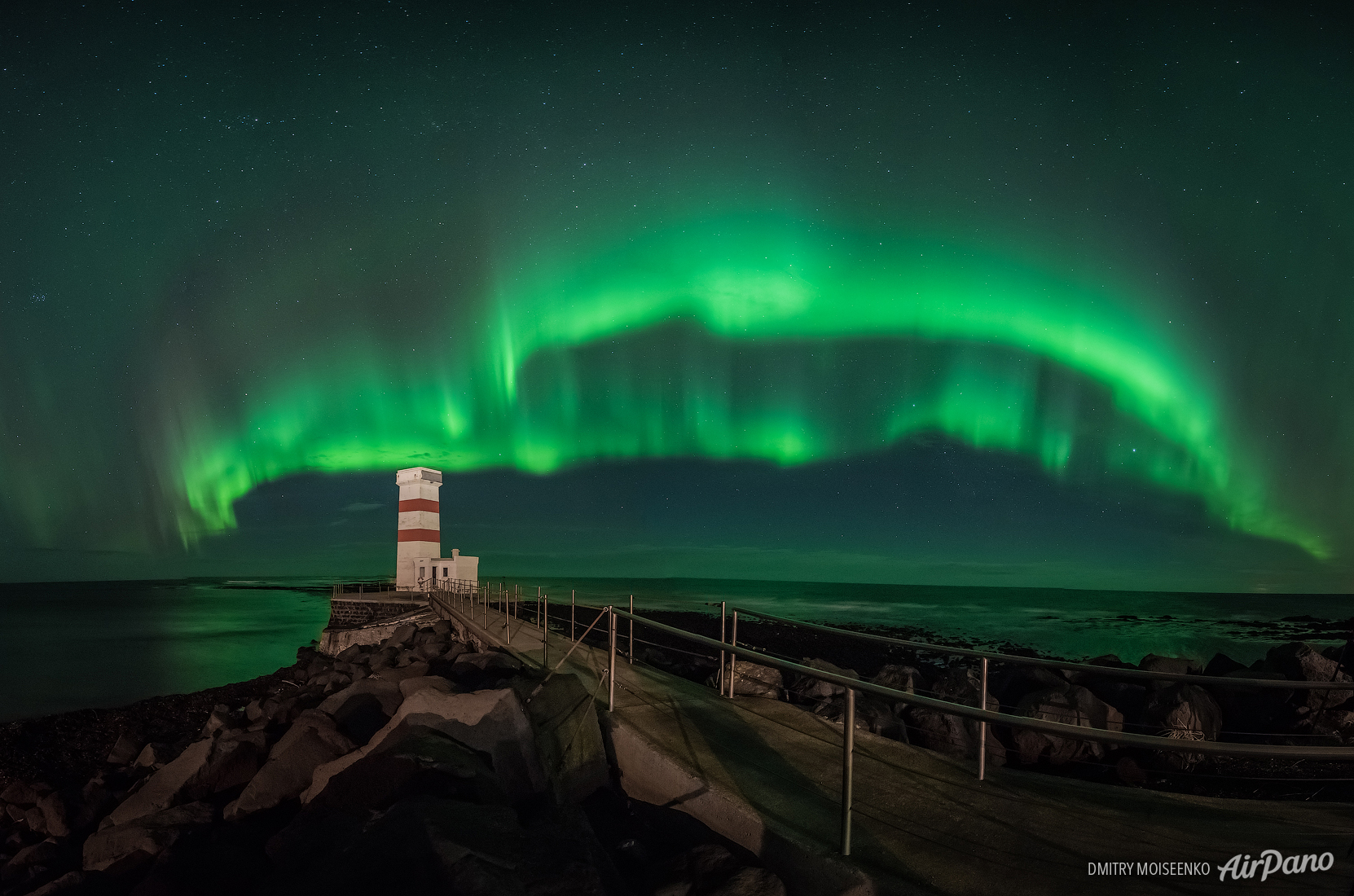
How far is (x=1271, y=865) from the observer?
3.29 metres

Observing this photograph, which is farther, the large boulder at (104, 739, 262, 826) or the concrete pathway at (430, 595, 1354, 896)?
the large boulder at (104, 739, 262, 826)

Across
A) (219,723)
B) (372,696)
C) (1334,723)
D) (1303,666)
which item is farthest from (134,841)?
(1303,666)

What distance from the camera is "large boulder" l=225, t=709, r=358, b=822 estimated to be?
18.6 feet

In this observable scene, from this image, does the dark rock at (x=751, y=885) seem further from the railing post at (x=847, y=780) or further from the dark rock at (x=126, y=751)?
the dark rock at (x=126, y=751)

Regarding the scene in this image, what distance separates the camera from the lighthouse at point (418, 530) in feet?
105

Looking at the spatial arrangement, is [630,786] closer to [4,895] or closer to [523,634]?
[4,895]

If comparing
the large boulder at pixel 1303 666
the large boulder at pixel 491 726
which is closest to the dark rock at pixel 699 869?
the large boulder at pixel 491 726

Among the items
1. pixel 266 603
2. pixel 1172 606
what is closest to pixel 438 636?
pixel 266 603

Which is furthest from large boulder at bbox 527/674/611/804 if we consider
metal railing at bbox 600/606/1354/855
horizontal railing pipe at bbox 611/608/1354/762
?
horizontal railing pipe at bbox 611/608/1354/762

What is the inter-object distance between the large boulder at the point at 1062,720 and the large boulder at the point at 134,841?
7.77 m

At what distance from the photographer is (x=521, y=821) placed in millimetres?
4895

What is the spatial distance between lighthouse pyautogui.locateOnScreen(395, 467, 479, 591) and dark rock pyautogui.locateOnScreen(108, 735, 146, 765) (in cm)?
2059

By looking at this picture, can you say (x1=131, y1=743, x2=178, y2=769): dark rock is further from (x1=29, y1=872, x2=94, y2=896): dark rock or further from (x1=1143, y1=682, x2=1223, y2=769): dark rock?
(x1=1143, y1=682, x2=1223, y2=769): dark rock

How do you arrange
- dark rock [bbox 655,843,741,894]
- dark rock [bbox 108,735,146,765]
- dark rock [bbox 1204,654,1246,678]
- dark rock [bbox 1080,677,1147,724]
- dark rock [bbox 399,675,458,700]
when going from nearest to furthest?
dark rock [bbox 655,843,741,894]
dark rock [bbox 399,675,458,700]
dark rock [bbox 1080,677,1147,724]
dark rock [bbox 108,735,146,765]
dark rock [bbox 1204,654,1246,678]
